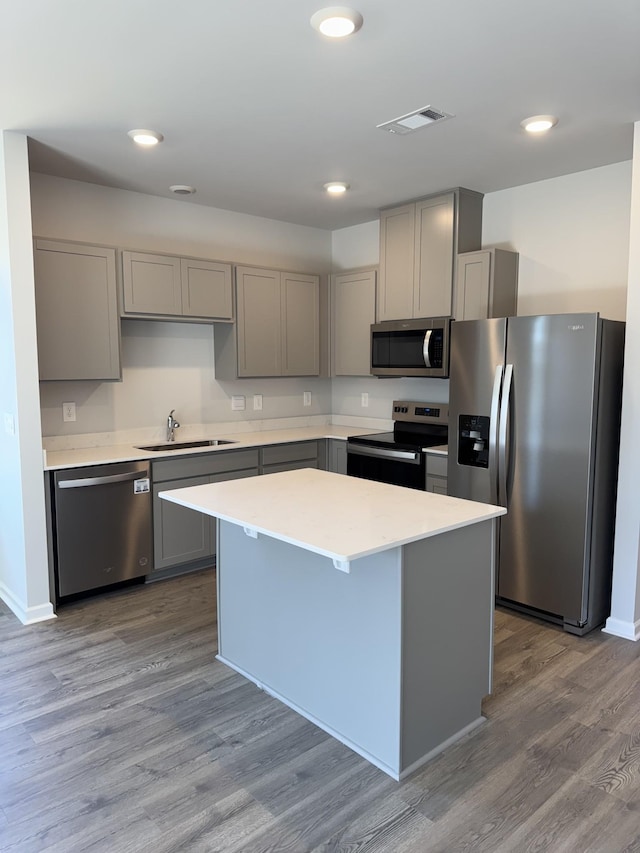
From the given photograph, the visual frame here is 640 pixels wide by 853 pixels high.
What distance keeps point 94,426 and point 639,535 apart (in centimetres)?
348

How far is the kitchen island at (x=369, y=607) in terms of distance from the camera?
206 centimetres

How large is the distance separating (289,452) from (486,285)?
6.18 feet

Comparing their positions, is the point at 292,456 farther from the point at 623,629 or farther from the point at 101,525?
A: the point at 623,629

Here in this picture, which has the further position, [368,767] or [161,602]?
[161,602]

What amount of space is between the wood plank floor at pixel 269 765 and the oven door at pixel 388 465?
51.0 inches

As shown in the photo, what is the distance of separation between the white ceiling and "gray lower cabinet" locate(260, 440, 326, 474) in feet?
6.24

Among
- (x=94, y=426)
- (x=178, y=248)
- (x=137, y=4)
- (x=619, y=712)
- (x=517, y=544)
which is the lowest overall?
(x=619, y=712)

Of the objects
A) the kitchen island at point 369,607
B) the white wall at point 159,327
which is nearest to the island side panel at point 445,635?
the kitchen island at point 369,607

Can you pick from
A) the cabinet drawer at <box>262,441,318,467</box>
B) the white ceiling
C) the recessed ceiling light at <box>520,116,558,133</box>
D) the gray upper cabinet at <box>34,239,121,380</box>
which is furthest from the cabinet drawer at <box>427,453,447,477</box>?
the gray upper cabinet at <box>34,239,121,380</box>

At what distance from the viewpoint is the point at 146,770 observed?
2.15m

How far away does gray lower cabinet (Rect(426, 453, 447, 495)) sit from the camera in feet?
12.8

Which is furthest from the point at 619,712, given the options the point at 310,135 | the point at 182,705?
the point at 310,135

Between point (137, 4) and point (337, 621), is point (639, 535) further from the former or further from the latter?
point (137, 4)

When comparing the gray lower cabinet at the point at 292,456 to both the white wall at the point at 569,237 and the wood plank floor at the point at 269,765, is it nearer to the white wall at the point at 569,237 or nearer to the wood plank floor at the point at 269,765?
the wood plank floor at the point at 269,765
